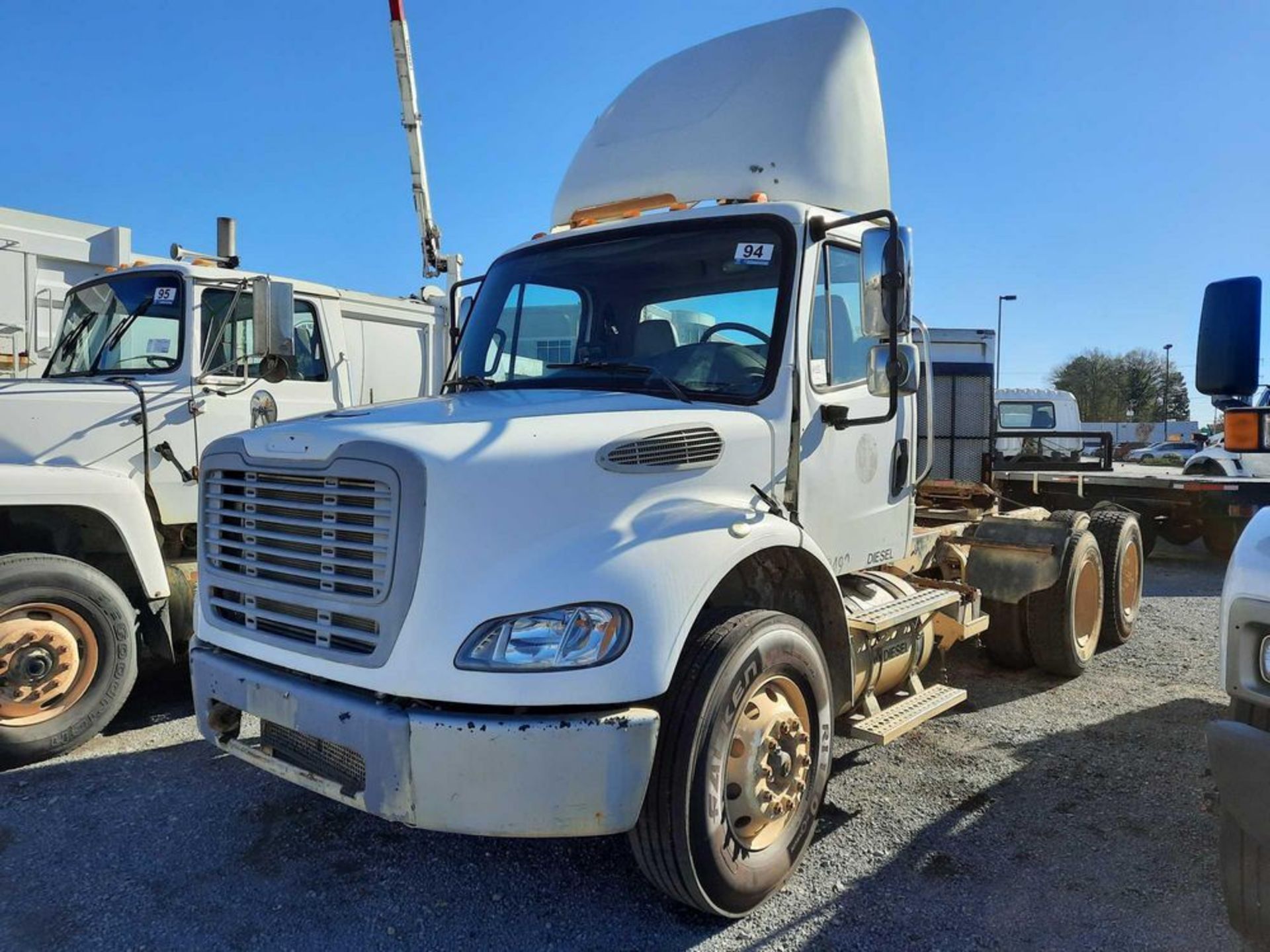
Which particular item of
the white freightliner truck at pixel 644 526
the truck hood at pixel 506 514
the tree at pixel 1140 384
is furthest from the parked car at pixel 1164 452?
the truck hood at pixel 506 514

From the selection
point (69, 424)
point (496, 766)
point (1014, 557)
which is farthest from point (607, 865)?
point (69, 424)

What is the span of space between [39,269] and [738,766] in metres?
8.25

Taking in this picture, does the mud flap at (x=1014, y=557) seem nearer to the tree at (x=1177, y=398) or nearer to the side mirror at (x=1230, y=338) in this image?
the side mirror at (x=1230, y=338)

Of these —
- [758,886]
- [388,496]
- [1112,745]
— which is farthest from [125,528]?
[1112,745]

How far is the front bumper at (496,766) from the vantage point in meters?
2.55

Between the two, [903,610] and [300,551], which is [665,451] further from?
[903,610]

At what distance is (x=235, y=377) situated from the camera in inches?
225

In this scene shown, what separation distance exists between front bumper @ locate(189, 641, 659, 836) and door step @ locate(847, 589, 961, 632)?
4.73ft

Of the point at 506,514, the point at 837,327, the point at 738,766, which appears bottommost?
the point at 738,766

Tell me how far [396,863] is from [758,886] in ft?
4.68

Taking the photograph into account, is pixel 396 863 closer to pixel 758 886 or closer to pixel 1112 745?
pixel 758 886

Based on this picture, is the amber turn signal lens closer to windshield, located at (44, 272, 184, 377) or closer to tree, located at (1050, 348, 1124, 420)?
windshield, located at (44, 272, 184, 377)

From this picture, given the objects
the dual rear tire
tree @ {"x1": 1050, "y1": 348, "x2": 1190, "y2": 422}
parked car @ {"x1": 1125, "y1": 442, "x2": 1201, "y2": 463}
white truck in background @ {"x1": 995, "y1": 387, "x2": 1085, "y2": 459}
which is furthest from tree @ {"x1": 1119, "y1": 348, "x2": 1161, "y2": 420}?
the dual rear tire

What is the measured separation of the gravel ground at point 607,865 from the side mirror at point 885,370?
1873mm
